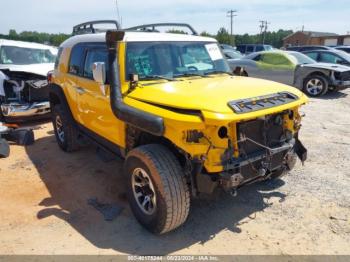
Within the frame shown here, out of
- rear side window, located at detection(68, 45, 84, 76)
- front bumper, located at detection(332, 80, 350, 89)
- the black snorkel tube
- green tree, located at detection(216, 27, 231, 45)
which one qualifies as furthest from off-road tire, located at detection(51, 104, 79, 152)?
green tree, located at detection(216, 27, 231, 45)

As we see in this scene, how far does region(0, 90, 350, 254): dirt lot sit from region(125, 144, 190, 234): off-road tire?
25cm

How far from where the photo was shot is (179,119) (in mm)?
3025

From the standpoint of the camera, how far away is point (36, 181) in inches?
193

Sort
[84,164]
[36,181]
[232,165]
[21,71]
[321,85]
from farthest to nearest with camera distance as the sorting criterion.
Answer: [321,85], [21,71], [84,164], [36,181], [232,165]

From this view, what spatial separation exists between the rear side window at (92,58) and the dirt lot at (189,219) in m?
1.53

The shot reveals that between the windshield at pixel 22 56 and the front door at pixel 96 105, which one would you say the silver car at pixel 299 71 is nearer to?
the windshield at pixel 22 56

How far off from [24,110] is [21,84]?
33.3 inches

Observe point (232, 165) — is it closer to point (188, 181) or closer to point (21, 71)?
point (188, 181)

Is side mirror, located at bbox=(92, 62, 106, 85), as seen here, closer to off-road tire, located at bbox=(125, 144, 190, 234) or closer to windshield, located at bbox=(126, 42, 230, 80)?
windshield, located at bbox=(126, 42, 230, 80)

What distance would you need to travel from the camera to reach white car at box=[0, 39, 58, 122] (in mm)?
7766

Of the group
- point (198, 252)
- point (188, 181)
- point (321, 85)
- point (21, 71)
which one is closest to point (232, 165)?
point (188, 181)

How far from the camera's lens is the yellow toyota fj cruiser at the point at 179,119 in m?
3.10

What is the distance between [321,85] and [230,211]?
8556mm

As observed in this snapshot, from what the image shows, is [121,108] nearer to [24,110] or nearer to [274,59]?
[24,110]
